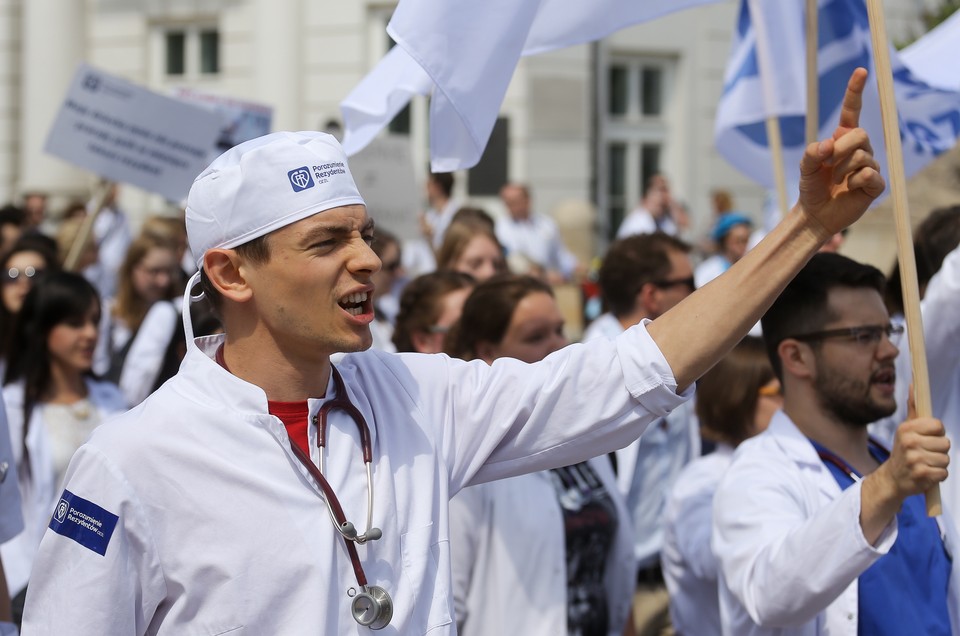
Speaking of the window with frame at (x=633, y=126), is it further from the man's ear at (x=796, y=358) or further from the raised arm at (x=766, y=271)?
the raised arm at (x=766, y=271)

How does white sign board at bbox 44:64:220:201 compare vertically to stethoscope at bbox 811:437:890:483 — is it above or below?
above

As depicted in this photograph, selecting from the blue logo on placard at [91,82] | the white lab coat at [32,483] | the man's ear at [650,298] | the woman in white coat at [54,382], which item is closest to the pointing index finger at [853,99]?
the man's ear at [650,298]

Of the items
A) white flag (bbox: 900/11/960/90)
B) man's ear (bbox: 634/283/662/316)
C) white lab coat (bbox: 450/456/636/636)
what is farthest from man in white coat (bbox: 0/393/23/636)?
white flag (bbox: 900/11/960/90)

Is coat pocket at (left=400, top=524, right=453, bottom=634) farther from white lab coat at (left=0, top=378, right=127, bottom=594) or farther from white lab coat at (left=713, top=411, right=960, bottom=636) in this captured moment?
white lab coat at (left=0, top=378, right=127, bottom=594)

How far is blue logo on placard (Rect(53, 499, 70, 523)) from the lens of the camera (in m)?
2.38

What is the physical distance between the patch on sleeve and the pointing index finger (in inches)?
58.5

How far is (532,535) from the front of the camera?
12.6ft

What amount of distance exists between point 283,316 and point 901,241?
4.09 ft

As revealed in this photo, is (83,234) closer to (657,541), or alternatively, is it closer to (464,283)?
(464,283)

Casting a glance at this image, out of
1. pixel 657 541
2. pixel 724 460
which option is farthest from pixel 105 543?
pixel 657 541

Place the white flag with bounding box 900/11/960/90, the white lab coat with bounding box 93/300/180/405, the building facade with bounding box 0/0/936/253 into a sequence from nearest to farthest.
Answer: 1. the white flag with bounding box 900/11/960/90
2. the white lab coat with bounding box 93/300/180/405
3. the building facade with bounding box 0/0/936/253

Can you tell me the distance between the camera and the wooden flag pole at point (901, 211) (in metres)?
2.67

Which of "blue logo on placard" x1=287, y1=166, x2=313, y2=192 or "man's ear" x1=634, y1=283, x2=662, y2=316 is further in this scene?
"man's ear" x1=634, y1=283, x2=662, y2=316

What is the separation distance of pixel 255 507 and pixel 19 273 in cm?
502
